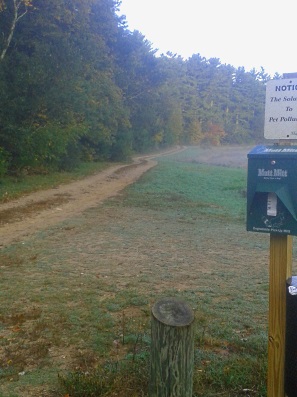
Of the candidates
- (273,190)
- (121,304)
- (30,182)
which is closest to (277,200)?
(273,190)

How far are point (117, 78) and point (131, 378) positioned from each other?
3868 cm

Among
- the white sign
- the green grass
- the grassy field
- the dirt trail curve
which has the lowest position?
the green grass

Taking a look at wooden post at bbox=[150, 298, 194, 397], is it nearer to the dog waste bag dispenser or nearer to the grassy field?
the grassy field

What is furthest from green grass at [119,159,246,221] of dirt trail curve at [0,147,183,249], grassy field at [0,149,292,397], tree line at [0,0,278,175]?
tree line at [0,0,278,175]

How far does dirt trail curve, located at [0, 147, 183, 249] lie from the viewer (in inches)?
434

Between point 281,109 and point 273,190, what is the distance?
0.57 metres

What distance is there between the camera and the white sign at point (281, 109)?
3062 mm

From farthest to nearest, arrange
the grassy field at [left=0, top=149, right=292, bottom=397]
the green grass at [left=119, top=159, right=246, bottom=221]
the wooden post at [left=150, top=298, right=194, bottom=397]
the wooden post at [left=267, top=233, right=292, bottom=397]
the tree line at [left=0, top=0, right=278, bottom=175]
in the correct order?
the tree line at [left=0, top=0, right=278, bottom=175] → the green grass at [left=119, top=159, right=246, bottom=221] → the grassy field at [left=0, top=149, right=292, bottom=397] → the wooden post at [left=267, top=233, right=292, bottom=397] → the wooden post at [left=150, top=298, right=194, bottom=397]

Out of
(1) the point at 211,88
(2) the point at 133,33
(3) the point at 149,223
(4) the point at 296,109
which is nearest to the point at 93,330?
(4) the point at 296,109

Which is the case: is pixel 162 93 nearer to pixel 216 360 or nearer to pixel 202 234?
pixel 202 234

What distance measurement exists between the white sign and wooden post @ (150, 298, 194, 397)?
1.32 meters

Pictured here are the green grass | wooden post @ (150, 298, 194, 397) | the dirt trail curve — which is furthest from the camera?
the green grass

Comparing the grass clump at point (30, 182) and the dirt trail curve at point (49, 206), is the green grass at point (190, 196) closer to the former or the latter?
the dirt trail curve at point (49, 206)

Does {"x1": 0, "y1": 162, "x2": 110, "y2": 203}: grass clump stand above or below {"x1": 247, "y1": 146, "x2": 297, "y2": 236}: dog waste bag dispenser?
below
